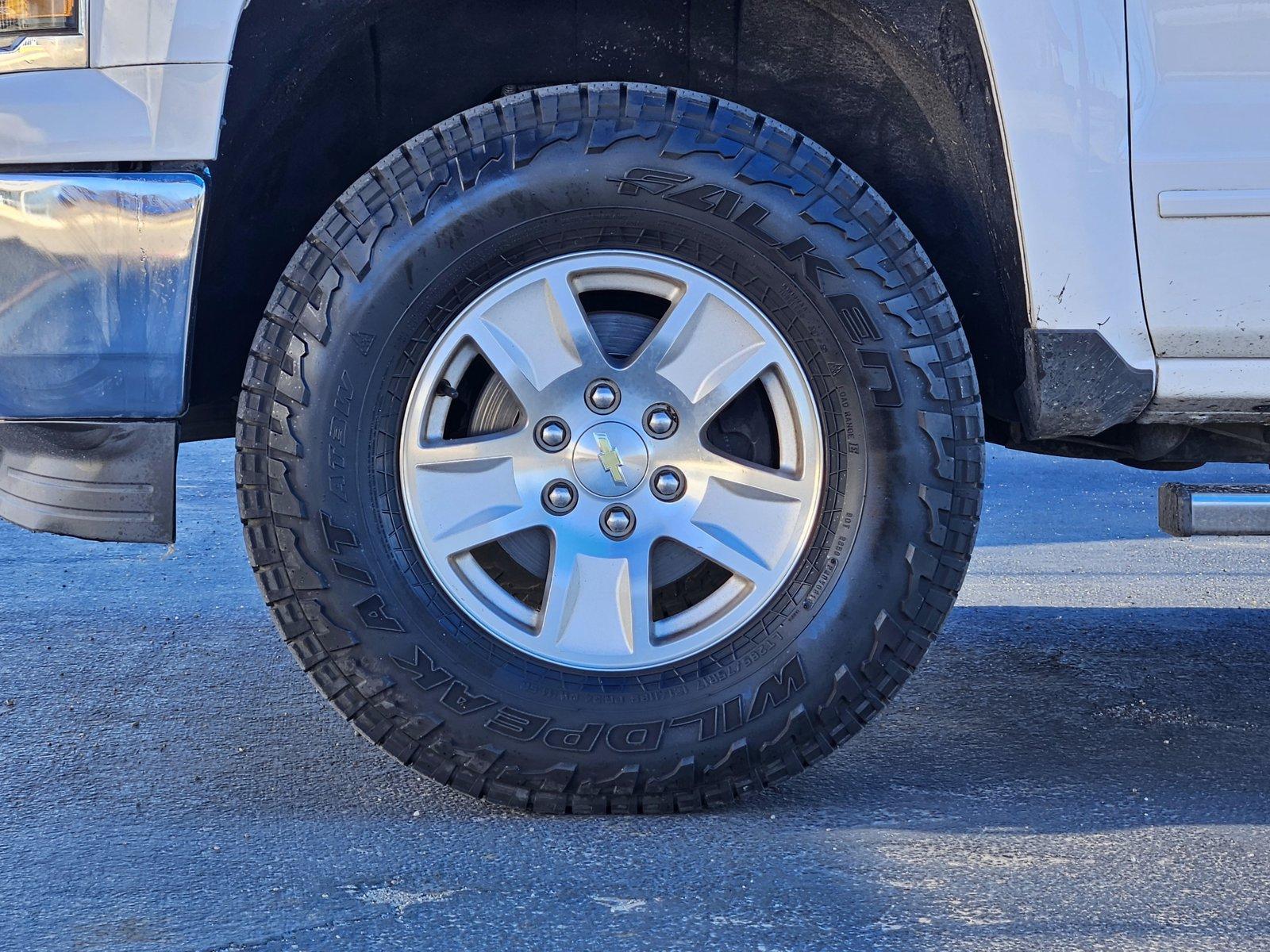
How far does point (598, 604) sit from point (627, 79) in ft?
3.10

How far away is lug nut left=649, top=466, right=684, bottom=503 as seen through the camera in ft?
6.74

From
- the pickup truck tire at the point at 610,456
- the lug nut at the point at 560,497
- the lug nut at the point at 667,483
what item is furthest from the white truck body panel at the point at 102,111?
the lug nut at the point at 667,483

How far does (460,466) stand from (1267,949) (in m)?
1.30

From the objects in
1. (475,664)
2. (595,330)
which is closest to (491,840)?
(475,664)

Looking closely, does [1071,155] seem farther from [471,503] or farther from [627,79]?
[471,503]

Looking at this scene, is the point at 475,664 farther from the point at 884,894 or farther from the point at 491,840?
the point at 884,894

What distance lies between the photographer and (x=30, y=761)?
224 centimetres

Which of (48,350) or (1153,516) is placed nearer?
(48,350)

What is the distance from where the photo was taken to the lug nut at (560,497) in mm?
2045

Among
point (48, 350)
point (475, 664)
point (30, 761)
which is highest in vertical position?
point (48, 350)

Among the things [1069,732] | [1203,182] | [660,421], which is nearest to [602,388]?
[660,421]

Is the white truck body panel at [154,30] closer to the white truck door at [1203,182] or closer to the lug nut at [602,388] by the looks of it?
the lug nut at [602,388]

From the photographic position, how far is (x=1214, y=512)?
2.11 metres

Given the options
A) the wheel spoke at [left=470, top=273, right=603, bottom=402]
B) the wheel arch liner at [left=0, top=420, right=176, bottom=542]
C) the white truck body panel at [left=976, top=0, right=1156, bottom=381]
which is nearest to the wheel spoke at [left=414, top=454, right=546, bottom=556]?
the wheel spoke at [left=470, top=273, right=603, bottom=402]
